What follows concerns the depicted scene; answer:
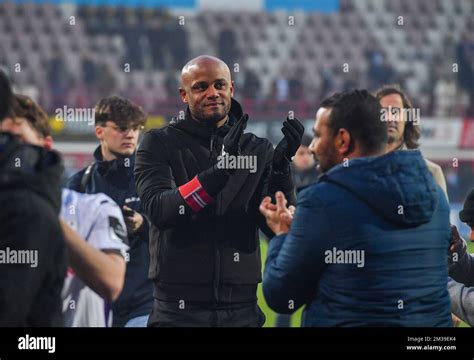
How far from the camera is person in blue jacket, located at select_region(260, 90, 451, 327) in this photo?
2223 mm

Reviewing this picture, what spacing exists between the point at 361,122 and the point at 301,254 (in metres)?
0.43

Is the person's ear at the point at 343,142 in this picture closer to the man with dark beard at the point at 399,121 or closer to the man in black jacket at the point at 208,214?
the man in black jacket at the point at 208,214

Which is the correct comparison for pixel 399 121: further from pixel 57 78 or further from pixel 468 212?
pixel 57 78

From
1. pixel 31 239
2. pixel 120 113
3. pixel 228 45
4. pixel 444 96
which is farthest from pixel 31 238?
pixel 444 96

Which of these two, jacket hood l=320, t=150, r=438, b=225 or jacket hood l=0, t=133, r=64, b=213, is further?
jacket hood l=320, t=150, r=438, b=225

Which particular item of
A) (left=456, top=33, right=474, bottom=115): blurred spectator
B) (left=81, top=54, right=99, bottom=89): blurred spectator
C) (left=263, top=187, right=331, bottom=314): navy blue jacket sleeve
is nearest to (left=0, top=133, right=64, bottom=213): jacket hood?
(left=263, top=187, right=331, bottom=314): navy blue jacket sleeve

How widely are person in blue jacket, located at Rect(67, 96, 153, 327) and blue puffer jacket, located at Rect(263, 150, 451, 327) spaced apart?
1.43m

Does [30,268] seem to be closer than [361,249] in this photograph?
Yes

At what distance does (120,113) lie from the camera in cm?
383

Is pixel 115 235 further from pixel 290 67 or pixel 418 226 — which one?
pixel 290 67

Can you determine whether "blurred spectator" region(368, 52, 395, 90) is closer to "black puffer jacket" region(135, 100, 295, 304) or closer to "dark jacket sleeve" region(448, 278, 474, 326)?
"dark jacket sleeve" region(448, 278, 474, 326)

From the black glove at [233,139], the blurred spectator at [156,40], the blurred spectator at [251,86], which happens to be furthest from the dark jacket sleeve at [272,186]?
the blurred spectator at [251,86]

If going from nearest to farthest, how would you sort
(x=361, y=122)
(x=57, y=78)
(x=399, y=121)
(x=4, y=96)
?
1. (x=4, y=96)
2. (x=361, y=122)
3. (x=399, y=121)
4. (x=57, y=78)

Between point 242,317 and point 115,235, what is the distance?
25.9 inches
